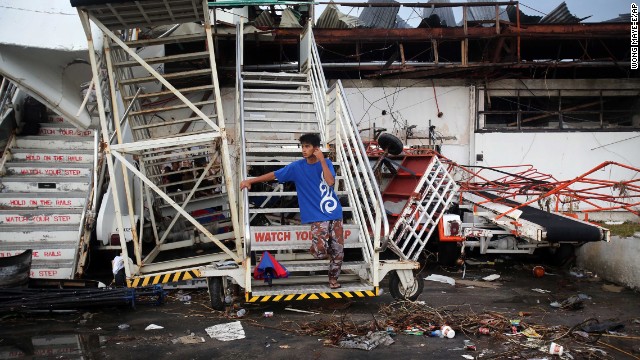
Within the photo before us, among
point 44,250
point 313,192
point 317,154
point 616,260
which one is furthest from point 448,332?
point 44,250

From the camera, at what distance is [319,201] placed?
5871mm

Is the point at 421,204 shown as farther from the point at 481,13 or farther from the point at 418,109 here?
the point at 481,13

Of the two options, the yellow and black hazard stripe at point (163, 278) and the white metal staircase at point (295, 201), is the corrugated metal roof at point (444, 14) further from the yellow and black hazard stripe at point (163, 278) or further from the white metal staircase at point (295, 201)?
the yellow and black hazard stripe at point (163, 278)

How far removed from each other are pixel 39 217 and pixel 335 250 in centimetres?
478

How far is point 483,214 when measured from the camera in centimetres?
845

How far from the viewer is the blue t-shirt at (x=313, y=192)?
5.86 metres

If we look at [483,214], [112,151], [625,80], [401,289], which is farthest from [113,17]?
[625,80]

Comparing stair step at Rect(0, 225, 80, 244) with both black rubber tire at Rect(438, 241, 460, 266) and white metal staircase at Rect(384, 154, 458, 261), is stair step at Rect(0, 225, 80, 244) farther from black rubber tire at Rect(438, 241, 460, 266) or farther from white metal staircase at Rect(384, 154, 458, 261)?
black rubber tire at Rect(438, 241, 460, 266)

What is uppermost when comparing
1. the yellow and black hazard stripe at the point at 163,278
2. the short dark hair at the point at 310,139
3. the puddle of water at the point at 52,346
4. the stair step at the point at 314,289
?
the short dark hair at the point at 310,139

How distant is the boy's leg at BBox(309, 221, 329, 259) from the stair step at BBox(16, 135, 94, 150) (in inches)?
204

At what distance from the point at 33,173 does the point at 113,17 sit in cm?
367

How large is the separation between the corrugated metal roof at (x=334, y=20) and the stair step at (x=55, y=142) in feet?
18.6

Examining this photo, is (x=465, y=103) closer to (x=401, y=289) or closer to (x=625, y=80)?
(x=625, y=80)

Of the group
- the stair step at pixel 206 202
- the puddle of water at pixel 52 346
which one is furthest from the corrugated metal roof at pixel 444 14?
the puddle of water at pixel 52 346
